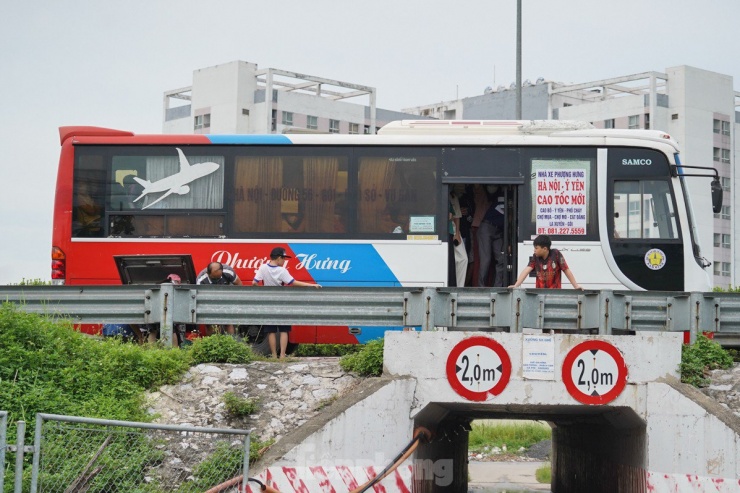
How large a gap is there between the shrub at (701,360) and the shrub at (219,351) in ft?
17.1

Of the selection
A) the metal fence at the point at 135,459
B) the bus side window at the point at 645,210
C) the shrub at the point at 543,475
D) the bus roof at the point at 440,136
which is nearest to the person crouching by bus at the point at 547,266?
the bus side window at the point at 645,210

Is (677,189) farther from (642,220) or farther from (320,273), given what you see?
(320,273)

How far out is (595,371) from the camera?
1279 cm

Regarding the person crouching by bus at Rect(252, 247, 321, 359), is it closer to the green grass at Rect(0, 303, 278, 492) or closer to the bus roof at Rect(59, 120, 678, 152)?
the green grass at Rect(0, 303, 278, 492)

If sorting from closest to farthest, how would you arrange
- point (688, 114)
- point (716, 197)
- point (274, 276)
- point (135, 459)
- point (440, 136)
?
point (135, 459)
point (274, 276)
point (716, 197)
point (440, 136)
point (688, 114)

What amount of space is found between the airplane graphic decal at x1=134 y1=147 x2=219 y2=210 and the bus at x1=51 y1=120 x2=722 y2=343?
2cm

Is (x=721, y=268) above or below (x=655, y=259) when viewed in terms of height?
below

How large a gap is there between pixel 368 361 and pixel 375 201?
184 inches

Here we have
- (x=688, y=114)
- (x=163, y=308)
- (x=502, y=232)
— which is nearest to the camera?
(x=163, y=308)

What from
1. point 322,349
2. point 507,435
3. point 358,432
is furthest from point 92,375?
point 507,435

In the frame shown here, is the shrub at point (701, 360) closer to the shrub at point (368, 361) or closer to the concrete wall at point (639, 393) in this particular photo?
the concrete wall at point (639, 393)

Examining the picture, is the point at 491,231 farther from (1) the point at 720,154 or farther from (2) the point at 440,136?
(1) the point at 720,154

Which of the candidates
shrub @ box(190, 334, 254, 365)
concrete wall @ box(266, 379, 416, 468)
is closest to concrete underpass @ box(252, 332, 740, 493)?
concrete wall @ box(266, 379, 416, 468)

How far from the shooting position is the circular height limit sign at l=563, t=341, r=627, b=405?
1277cm
